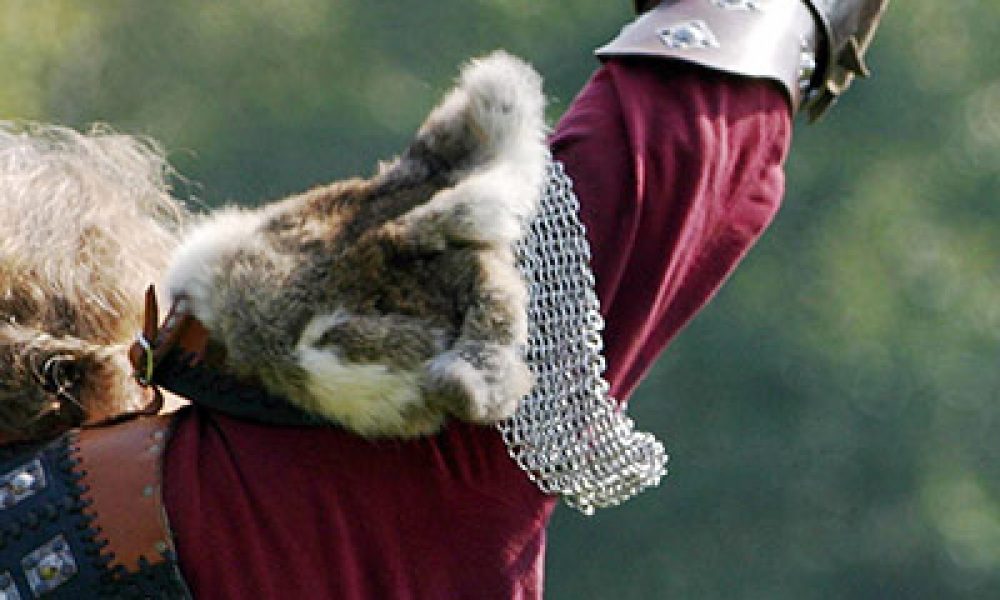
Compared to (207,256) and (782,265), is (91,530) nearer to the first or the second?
(207,256)

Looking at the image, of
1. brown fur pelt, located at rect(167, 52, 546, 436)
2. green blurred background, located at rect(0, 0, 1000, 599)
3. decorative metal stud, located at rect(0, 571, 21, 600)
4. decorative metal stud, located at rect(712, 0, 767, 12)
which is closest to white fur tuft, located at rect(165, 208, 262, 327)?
brown fur pelt, located at rect(167, 52, 546, 436)

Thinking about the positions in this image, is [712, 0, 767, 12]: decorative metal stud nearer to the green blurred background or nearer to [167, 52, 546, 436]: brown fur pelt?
[167, 52, 546, 436]: brown fur pelt

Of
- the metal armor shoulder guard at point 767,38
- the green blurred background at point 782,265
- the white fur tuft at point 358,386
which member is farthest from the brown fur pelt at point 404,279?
the green blurred background at point 782,265

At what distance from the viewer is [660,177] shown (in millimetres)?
1397

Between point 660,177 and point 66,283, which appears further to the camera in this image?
point 66,283

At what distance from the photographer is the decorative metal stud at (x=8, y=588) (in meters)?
1.42

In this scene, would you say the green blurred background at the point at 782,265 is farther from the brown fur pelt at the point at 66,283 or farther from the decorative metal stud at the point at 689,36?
the decorative metal stud at the point at 689,36

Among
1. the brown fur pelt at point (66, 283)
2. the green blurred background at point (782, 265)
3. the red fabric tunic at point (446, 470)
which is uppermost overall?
the brown fur pelt at point (66, 283)

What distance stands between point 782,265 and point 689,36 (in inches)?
226

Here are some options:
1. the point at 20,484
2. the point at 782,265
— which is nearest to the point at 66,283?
the point at 20,484

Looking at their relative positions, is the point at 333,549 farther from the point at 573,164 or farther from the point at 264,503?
the point at 573,164

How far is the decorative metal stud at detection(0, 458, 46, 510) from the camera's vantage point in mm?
1431

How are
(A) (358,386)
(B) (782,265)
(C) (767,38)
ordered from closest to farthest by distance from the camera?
(A) (358,386) → (C) (767,38) → (B) (782,265)

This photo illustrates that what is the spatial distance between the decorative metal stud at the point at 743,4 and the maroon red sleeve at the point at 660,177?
0.06 meters
